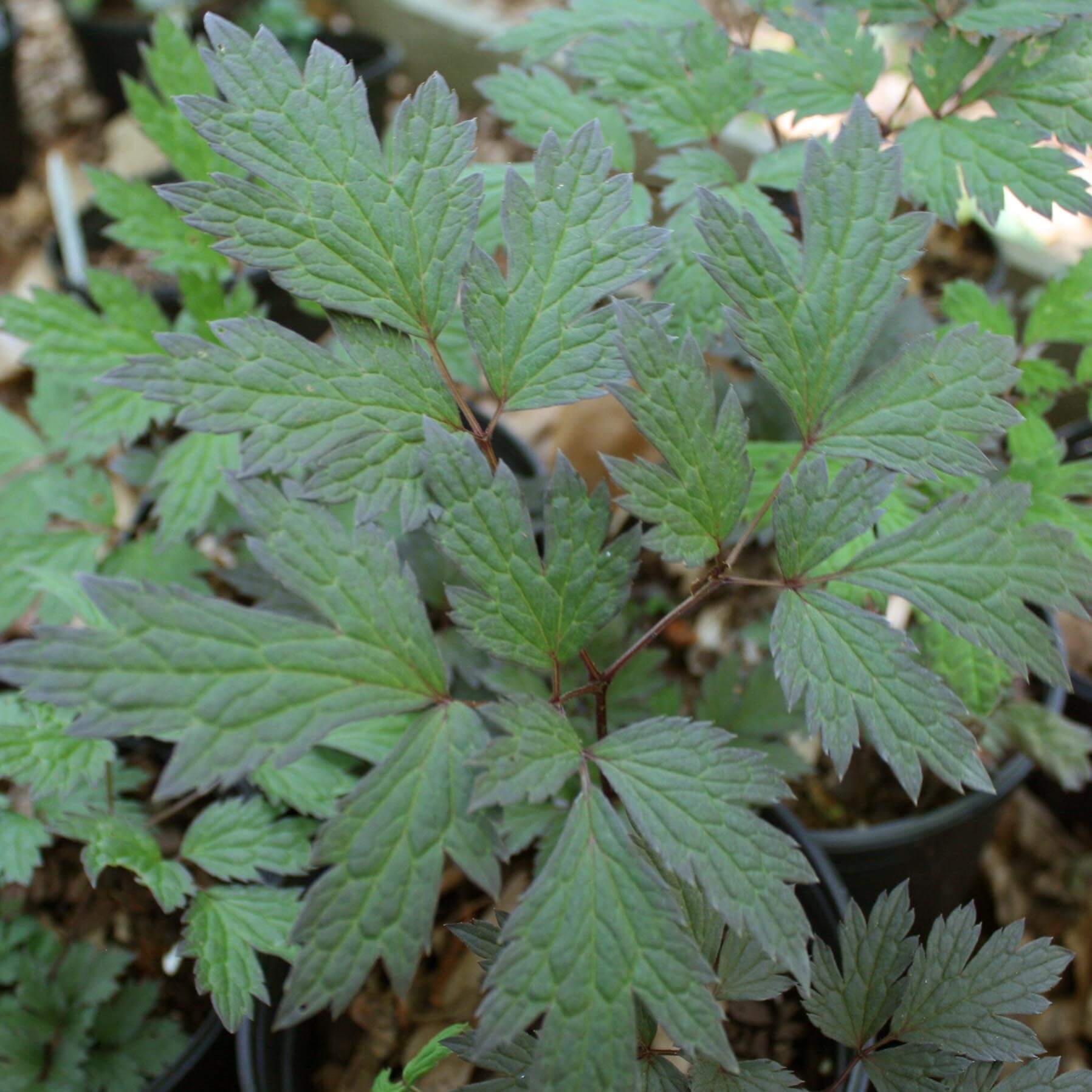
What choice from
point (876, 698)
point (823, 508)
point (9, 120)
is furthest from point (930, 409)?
point (9, 120)

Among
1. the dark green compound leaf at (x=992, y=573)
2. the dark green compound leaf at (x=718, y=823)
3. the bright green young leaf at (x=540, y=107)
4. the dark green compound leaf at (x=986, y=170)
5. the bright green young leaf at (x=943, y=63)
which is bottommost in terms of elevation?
the dark green compound leaf at (x=718, y=823)

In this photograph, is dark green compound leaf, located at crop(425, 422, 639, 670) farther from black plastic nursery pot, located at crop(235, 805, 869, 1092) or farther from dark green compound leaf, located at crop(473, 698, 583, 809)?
black plastic nursery pot, located at crop(235, 805, 869, 1092)

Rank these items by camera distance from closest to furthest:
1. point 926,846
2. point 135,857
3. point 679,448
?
point 679,448
point 135,857
point 926,846

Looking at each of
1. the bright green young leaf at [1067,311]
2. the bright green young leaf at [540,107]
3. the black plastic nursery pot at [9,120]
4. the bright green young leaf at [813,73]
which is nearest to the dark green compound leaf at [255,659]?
the bright green young leaf at [540,107]

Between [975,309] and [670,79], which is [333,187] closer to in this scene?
[670,79]

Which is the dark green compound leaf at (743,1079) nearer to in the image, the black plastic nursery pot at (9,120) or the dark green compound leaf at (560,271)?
the dark green compound leaf at (560,271)

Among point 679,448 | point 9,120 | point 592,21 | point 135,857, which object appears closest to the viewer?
point 679,448
